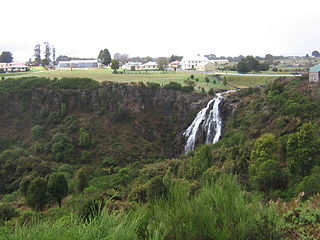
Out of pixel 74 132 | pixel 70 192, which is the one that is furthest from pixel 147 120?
pixel 70 192

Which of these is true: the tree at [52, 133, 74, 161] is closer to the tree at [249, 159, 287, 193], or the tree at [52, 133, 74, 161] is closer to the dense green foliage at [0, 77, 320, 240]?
the dense green foliage at [0, 77, 320, 240]

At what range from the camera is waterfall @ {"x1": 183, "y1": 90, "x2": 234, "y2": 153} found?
1234 inches

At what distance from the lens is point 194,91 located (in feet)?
130

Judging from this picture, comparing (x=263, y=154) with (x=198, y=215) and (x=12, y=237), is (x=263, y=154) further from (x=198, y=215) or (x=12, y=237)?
(x=12, y=237)

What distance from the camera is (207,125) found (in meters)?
32.1

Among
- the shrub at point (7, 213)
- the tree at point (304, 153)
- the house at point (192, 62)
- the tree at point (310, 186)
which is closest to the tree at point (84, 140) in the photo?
the shrub at point (7, 213)

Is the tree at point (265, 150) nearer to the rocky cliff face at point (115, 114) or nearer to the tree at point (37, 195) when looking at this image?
the tree at point (37, 195)

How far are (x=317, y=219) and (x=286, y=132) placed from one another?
1655cm

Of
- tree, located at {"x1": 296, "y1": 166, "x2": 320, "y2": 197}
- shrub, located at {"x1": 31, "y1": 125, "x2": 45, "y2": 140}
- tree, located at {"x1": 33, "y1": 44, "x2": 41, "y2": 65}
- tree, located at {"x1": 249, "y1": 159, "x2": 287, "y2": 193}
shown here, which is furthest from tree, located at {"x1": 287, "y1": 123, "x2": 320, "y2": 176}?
tree, located at {"x1": 33, "y1": 44, "x2": 41, "y2": 65}

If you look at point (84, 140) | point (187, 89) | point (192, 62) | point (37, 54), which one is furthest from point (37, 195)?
point (37, 54)

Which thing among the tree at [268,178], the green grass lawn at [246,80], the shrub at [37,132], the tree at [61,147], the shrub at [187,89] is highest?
the green grass lawn at [246,80]

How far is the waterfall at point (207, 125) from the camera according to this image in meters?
31.3

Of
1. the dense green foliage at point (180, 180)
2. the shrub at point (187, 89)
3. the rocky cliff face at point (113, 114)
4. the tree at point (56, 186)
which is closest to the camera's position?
the dense green foliage at point (180, 180)

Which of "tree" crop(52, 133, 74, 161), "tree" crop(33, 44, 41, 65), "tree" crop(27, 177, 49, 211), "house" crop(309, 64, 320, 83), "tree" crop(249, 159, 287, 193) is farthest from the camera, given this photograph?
"tree" crop(33, 44, 41, 65)
